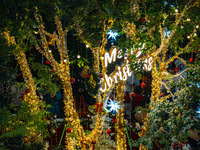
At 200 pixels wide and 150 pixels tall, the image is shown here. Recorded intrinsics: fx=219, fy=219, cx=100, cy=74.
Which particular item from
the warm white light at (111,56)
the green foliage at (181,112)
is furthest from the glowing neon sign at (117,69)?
the green foliage at (181,112)

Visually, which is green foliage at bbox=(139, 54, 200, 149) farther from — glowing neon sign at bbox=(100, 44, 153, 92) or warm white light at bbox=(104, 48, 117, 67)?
warm white light at bbox=(104, 48, 117, 67)

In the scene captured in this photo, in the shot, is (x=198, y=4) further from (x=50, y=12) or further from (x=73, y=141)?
(x=73, y=141)

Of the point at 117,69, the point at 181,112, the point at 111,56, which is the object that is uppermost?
the point at 111,56

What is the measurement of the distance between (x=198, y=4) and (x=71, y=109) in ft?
13.5

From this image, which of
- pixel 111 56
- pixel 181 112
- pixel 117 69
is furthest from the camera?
pixel 117 69

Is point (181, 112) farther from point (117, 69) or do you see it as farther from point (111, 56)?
point (111, 56)

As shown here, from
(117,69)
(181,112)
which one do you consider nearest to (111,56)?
(117,69)

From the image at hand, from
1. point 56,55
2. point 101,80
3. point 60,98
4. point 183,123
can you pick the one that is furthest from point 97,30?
point 60,98

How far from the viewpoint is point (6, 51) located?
Answer: 395 centimetres

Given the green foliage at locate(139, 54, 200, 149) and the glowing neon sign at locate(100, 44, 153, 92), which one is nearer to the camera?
the green foliage at locate(139, 54, 200, 149)

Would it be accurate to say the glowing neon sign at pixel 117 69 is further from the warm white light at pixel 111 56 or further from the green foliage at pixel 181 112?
the green foliage at pixel 181 112

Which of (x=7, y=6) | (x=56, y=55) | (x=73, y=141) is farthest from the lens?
(x=56, y=55)

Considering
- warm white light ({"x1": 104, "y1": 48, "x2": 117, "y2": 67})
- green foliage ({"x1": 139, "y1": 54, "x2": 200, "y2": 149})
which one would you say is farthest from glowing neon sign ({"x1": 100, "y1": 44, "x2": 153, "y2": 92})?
green foliage ({"x1": 139, "y1": 54, "x2": 200, "y2": 149})

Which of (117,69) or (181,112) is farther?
(117,69)
